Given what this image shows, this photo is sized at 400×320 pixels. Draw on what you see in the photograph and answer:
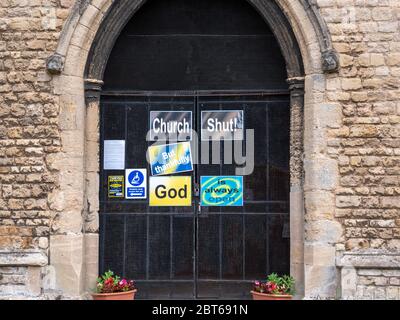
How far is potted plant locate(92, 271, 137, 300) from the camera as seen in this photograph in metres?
7.74

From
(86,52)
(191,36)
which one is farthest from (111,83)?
(191,36)

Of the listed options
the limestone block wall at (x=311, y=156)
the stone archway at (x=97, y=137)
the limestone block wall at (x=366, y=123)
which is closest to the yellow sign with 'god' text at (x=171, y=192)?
the stone archway at (x=97, y=137)

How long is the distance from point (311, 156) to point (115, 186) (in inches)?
101

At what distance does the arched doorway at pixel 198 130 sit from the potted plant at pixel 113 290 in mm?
420

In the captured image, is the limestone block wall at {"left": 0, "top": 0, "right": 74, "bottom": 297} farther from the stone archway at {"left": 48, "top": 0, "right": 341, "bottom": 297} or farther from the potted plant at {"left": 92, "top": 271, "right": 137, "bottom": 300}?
the potted plant at {"left": 92, "top": 271, "right": 137, "bottom": 300}

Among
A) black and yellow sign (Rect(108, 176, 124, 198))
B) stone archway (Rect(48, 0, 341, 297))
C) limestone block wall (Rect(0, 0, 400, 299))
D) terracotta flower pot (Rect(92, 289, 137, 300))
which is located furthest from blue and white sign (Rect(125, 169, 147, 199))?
terracotta flower pot (Rect(92, 289, 137, 300))

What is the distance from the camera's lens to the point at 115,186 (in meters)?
8.45

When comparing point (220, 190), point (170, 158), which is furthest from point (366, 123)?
point (170, 158)

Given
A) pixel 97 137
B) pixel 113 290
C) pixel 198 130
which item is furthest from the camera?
pixel 198 130

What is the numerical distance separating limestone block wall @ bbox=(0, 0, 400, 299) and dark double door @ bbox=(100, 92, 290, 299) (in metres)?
0.56

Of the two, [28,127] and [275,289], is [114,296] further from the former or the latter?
[28,127]

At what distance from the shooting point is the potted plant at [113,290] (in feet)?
25.4

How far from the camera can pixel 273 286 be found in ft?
25.5

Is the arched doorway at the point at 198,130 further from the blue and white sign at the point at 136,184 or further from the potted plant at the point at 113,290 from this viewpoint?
the potted plant at the point at 113,290
